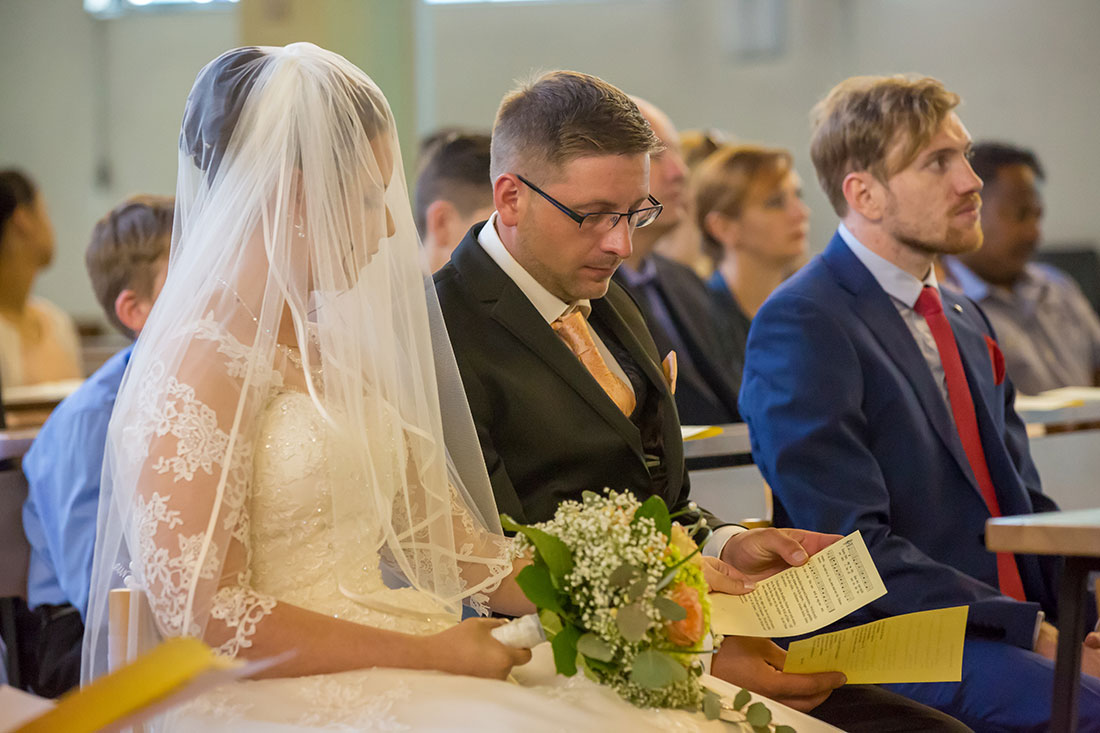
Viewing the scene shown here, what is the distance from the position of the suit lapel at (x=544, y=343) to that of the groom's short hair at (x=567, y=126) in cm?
23

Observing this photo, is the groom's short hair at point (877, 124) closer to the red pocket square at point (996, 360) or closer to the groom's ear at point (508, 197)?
the red pocket square at point (996, 360)

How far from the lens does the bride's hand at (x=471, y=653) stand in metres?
1.75

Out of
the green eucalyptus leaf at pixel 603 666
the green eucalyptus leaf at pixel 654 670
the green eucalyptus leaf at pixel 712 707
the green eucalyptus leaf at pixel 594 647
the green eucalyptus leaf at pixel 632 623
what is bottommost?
the green eucalyptus leaf at pixel 712 707

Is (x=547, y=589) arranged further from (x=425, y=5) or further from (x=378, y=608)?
(x=425, y=5)

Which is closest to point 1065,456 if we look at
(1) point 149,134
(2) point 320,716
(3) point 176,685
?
(2) point 320,716

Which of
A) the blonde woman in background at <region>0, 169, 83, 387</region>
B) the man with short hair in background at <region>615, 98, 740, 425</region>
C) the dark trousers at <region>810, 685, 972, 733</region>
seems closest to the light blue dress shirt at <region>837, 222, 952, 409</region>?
the dark trousers at <region>810, 685, 972, 733</region>

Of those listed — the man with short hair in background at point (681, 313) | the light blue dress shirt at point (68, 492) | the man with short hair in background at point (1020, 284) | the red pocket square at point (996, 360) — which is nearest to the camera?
the light blue dress shirt at point (68, 492)

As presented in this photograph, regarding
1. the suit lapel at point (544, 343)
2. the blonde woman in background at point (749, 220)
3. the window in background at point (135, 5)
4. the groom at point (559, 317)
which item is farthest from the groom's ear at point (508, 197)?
the window in background at point (135, 5)

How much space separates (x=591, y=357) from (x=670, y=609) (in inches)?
33.6

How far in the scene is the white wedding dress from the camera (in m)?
1.63

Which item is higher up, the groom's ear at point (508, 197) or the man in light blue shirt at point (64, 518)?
the groom's ear at point (508, 197)

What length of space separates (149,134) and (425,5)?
261cm

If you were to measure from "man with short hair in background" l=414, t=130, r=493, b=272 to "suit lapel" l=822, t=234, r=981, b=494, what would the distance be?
115 centimetres

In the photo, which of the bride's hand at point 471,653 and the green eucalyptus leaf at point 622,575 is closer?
the green eucalyptus leaf at point 622,575
